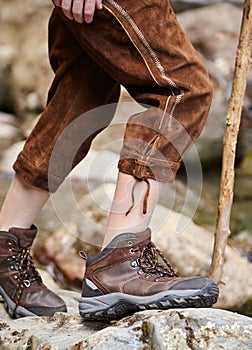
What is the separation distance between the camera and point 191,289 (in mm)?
1844

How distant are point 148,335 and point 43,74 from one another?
16.5ft

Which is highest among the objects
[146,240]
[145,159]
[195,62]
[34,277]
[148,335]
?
[195,62]

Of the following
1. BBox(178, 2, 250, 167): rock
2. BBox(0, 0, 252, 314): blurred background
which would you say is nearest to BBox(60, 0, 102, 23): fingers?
BBox(0, 0, 252, 314): blurred background

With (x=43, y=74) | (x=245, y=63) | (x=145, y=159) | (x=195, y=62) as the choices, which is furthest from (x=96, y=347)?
(x=43, y=74)

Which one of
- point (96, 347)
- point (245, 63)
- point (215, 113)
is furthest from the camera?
point (215, 113)

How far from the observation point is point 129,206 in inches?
75.5

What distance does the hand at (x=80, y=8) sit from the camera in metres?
1.80

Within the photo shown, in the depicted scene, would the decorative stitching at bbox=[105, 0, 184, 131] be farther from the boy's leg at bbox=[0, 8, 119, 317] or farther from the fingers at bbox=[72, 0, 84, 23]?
the boy's leg at bbox=[0, 8, 119, 317]

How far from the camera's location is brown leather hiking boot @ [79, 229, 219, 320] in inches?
73.4

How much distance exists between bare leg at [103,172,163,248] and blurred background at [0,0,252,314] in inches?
54.1

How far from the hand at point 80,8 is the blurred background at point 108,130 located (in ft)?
5.14

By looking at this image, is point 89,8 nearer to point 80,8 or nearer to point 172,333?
point 80,8

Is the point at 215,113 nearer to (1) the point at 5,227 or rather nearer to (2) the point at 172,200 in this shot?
(2) the point at 172,200

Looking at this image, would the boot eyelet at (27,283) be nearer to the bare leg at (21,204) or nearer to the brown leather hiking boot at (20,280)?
the brown leather hiking boot at (20,280)
